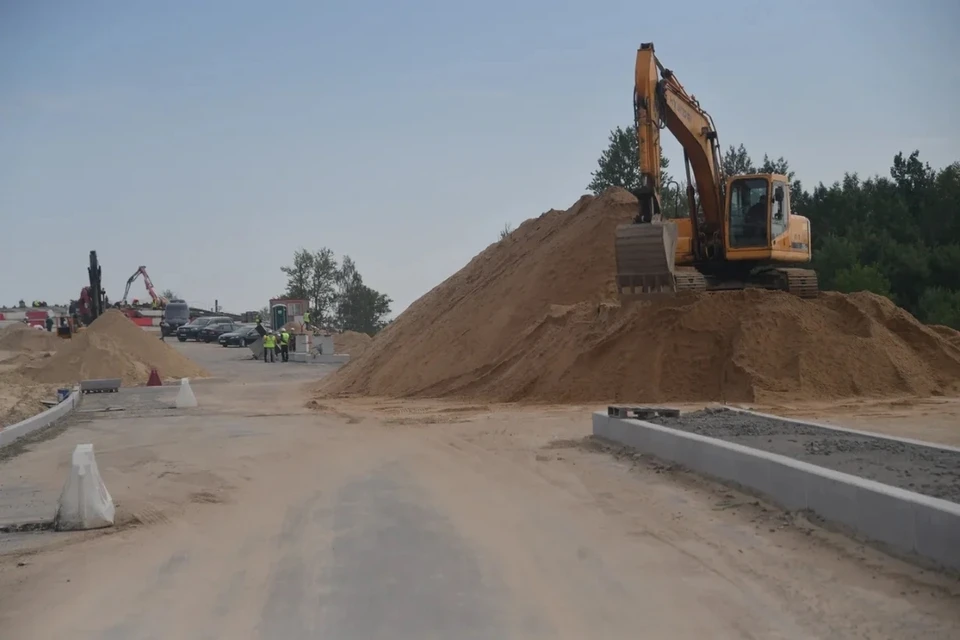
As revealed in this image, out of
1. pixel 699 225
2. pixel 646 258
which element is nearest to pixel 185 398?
pixel 646 258

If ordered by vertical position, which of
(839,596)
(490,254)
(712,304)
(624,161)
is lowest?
(839,596)

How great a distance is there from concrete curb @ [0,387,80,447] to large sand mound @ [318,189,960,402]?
7074mm

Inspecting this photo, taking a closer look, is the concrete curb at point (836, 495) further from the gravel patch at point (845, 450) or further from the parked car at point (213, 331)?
the parked car at point (213, 331)

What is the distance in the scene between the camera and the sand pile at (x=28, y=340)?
57.4m

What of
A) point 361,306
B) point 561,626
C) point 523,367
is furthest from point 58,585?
point 361,306

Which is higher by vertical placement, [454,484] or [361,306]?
[361,306]

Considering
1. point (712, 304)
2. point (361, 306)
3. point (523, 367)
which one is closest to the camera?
point (712, 304)

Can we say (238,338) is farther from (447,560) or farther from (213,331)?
(447,560)

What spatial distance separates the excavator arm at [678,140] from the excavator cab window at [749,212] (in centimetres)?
41

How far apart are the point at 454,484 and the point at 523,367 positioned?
12751 mm

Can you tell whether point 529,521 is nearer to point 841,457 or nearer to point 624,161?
point 841,457

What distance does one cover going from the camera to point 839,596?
21.5 ft

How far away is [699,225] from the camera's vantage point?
969 inches

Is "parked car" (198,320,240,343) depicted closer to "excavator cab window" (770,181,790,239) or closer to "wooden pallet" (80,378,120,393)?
"wooden pallet" (80,378,120,393)
